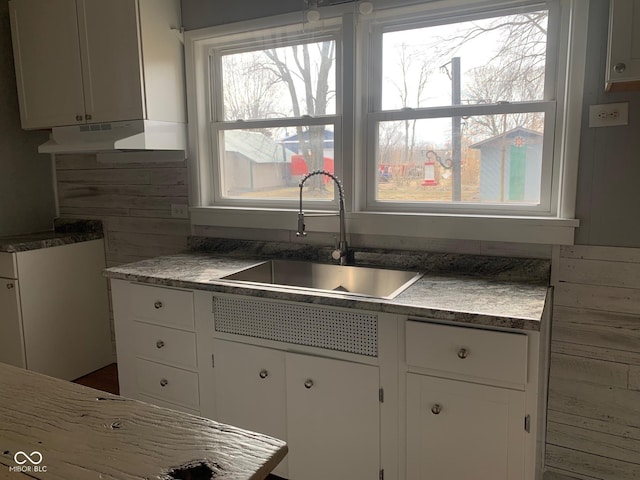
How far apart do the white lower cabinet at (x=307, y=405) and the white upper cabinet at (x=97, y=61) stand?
1404 mm

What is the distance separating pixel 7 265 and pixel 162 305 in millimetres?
1230

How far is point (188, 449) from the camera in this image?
750 millimetres

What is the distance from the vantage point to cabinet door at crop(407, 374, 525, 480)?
5.12 ft

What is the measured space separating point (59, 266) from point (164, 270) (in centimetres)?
114

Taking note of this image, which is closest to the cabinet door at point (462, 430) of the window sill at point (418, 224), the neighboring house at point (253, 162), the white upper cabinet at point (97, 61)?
the window sill at point (418, 224)

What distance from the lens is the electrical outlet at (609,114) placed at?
5.97ft

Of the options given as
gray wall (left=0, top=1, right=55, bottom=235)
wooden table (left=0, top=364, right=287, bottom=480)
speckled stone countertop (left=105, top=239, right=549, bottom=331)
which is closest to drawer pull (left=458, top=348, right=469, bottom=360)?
speckled stone countertop (left=105, top=239, right=549, bottom=331)

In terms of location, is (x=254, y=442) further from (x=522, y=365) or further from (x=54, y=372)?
(x=54, y=372)

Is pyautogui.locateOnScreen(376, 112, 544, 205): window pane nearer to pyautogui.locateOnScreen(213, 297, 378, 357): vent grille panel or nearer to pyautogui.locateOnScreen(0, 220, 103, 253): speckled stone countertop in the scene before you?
pyautogui.locateOnScreen(213, 297, 378, 357): vent grille panel

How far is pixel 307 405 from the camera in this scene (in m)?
1.91

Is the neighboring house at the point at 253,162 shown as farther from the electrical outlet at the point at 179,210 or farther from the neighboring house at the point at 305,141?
the electrical outlet at the point at 179,210

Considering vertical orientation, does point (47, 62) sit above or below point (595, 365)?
above

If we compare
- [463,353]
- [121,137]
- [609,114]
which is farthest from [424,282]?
[121,137]

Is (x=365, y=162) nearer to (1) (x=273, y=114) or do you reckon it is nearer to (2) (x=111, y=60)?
(1) (x=273, y=114)
